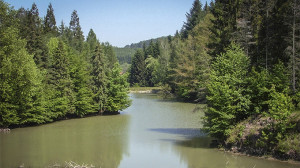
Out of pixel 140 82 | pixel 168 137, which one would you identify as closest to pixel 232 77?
pixel 168 137

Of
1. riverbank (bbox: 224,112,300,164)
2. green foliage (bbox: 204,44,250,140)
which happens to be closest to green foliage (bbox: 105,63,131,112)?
green foliage (bbox: 204,44,250,140)

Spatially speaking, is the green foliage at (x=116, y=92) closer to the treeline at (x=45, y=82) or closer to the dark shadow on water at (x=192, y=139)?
the treeline at (x=45, y=82)

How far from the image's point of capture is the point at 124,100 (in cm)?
4341

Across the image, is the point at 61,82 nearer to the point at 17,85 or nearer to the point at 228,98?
the point at 17,85

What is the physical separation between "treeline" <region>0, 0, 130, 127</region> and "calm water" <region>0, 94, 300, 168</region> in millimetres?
2087

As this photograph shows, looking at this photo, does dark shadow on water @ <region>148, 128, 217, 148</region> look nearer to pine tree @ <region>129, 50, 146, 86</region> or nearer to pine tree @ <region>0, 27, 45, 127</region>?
pine tree @ <region>0, 27, 45, 127</region>

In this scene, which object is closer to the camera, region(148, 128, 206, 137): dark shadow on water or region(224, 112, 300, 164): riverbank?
region(224, 112, 300, 164): riverbank

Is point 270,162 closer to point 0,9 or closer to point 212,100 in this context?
point 212,100

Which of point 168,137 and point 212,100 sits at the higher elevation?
point 212,100

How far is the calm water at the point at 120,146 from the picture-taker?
1981 cm

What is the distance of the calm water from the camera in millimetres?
19812

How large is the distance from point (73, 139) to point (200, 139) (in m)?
11.1

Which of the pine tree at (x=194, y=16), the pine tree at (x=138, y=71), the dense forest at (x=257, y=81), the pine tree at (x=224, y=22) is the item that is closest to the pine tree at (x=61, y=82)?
the dense forest at (x=257, y=81)

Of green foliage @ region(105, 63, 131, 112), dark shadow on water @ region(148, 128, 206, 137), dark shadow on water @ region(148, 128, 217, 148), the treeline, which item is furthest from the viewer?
green foliage @ region(105, 63, 131, 112)
